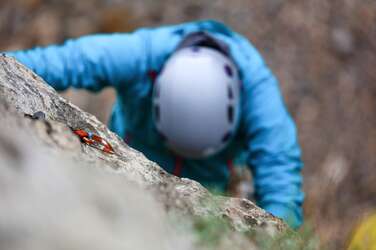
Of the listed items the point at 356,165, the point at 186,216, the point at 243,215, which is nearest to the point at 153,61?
the point at 243,215

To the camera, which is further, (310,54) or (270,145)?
(310,54)

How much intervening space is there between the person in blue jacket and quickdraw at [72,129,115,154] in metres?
1.17

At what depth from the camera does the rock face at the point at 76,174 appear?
3.05ft

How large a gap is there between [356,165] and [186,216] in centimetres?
447

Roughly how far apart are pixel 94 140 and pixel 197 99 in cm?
138

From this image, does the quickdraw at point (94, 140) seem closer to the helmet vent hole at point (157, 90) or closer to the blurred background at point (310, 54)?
the helmet vent hole at point (157, 90)

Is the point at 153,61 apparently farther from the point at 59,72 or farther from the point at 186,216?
the point at 186,216

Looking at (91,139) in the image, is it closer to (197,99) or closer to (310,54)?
(197,99)

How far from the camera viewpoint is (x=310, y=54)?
242 inches

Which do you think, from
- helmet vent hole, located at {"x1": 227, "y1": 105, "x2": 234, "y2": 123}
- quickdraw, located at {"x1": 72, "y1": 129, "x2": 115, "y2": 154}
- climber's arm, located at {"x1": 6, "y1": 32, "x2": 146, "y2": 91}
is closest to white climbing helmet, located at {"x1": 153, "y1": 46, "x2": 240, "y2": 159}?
helmet vent hole, located at {"x1": 227, "y1": 105, "x2": 234, "y2": 123}

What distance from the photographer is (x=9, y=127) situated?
1041 millimetres

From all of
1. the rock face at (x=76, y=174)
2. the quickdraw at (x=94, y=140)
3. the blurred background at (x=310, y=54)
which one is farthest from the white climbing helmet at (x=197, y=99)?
the blurred background at (x=310, y=54)

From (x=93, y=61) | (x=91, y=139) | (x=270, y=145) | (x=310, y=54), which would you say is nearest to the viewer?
(x=91, y=139)

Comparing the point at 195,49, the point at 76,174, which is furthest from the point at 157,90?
the point at 76,174
